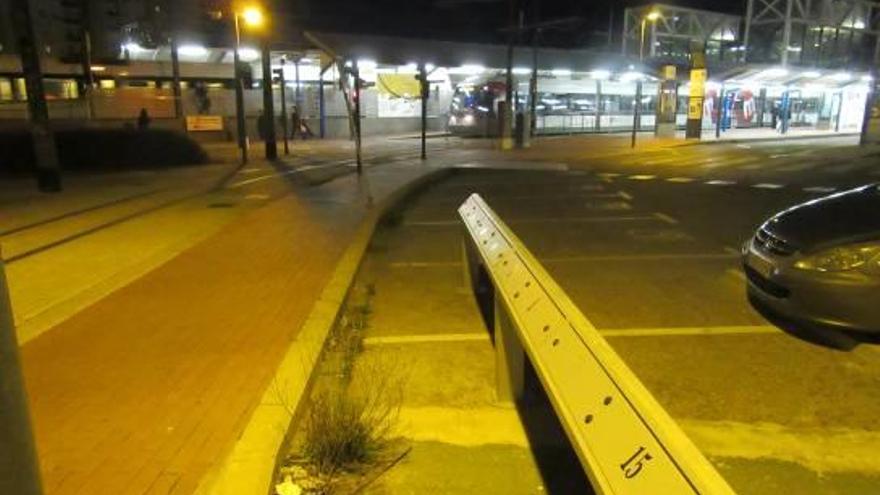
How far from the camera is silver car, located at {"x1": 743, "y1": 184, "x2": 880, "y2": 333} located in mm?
5328

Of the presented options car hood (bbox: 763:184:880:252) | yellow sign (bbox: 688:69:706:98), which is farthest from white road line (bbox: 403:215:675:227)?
yellow sign (bbox: 688:69:706:98)

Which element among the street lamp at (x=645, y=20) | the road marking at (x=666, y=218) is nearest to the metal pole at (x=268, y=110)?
the road marking at (x=666, y=218)

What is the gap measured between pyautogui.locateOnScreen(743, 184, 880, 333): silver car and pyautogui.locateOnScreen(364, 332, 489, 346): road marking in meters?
2.38

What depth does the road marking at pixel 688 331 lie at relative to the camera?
6.05m

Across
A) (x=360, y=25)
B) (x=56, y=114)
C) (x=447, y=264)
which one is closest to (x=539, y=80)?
(x=360, y=25)

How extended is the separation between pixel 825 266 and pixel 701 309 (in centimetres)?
146

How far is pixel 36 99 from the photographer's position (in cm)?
1488

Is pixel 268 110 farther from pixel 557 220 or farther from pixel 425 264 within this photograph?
pixel 425 264

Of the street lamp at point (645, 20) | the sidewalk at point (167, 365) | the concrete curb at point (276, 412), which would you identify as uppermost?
the street lamp at point (645, 20)

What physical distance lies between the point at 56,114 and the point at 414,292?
28.0m

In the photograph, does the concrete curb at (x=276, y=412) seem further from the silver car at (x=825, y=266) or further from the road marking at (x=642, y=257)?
the silver car at (x=825, y=266)

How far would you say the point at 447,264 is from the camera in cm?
888

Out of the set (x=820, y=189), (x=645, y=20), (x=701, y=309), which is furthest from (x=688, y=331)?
(x=645, y=20)

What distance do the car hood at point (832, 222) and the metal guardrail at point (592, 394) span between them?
257cm
